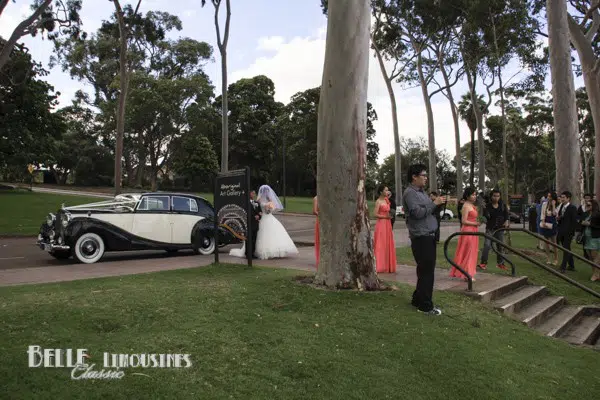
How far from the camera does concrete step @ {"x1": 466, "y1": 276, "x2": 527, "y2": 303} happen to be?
7.26m

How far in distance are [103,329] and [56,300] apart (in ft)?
4.86

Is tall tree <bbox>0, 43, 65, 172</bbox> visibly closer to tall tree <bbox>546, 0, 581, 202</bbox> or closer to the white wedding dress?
the white wedding dress

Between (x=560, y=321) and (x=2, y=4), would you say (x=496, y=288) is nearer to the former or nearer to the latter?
→ (x=560, y=321)

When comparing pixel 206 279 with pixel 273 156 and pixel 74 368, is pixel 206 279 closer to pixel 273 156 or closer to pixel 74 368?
pixel 74 368

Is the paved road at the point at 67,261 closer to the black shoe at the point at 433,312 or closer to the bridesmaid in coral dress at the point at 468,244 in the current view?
the bridesmaid in coral dress at the point at 468,244

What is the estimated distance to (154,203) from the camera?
40.5 ft

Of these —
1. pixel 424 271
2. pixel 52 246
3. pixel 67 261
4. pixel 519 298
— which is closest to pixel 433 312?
pixel 424 271

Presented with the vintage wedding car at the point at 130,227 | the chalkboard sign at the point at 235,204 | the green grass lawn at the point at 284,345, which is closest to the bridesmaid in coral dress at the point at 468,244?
the green grass lawn at the point at 284,345

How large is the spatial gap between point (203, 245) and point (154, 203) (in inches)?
71.2

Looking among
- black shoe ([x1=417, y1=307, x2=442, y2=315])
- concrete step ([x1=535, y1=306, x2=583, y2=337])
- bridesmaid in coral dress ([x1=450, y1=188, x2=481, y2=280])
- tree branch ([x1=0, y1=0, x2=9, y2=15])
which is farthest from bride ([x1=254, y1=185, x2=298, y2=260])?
tree branch ([x1=0, y1=0, x2=9, y2=15])

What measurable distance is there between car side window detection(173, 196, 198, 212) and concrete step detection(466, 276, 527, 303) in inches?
309

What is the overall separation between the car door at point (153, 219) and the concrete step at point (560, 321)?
904cm

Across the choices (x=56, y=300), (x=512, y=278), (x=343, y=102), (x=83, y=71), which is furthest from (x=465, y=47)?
(x=83, y=71)

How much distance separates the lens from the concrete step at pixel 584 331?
22.7 ft
